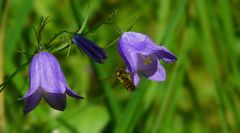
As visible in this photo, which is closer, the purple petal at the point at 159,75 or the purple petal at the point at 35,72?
the purple petal at the point at 35,72

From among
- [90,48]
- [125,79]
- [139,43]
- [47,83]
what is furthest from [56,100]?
[125,79]

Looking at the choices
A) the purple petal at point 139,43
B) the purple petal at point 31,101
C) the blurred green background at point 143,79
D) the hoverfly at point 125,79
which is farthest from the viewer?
the blurred green background at point 143,79

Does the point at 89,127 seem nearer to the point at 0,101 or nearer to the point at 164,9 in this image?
the point at 164,9

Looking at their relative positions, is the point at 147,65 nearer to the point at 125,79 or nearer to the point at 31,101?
the point at 125,79

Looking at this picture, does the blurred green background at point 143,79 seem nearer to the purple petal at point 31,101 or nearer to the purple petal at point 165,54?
the purple petal at point 31,101

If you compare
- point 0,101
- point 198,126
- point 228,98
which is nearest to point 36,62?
point 0,101

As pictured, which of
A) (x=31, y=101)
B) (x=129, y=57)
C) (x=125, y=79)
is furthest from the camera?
(x=125, y=79)

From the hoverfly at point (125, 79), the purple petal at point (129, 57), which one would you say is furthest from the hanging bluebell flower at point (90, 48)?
the hoverfly at point (125, 79)
